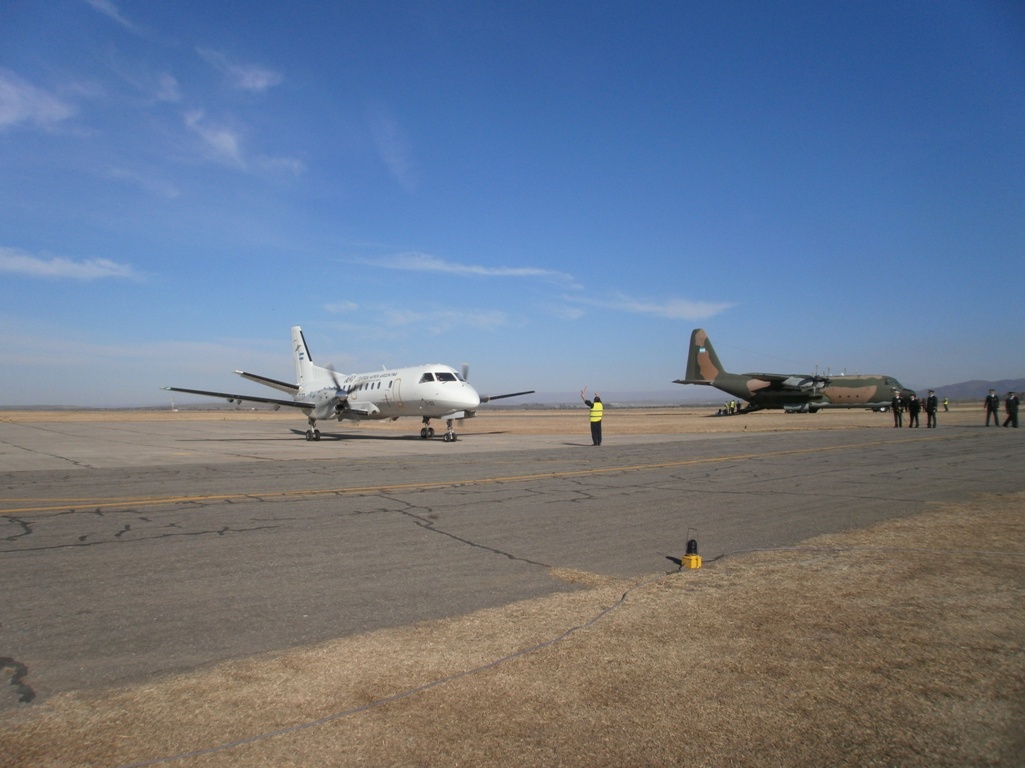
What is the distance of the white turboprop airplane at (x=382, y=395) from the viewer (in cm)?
2753

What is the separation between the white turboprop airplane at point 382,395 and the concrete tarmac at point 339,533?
29.6ft

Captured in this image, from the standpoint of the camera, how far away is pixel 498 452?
22.1m

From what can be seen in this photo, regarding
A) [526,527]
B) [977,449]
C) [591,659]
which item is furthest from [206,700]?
[977,449]

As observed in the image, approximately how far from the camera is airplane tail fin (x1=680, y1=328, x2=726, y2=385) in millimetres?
62281

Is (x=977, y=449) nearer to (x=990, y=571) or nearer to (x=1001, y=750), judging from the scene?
(x=990, y=571)

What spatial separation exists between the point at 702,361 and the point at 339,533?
190 feet

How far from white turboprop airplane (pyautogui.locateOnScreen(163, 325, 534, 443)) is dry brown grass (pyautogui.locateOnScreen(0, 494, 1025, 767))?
72.4 feet

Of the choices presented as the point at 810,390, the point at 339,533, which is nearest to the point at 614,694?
the point at 339,533

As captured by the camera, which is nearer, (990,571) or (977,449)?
(990,571)

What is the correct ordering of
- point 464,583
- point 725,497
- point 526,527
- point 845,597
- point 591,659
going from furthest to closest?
1. point 725,497
2. point 526,527
3. point 464,583
4. point 845,597
5. point 591,659

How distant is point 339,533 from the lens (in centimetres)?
865

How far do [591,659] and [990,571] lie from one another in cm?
466

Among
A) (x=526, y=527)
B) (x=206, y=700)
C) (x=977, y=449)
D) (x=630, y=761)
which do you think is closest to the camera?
(x=630, y=761)

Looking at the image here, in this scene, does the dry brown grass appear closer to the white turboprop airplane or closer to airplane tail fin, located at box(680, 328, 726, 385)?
the white turboprop airplane
